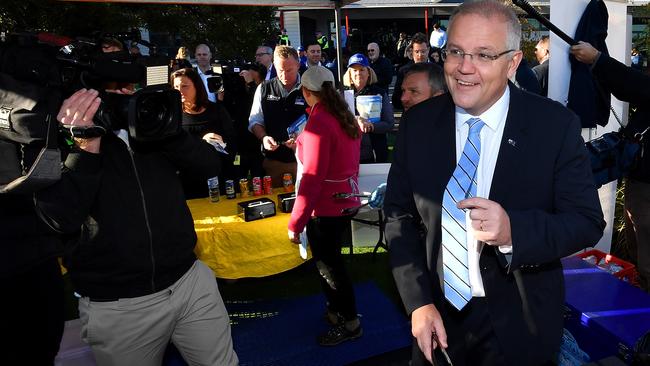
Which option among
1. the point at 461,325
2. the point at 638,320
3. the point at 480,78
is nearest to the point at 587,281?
the point at 638,320

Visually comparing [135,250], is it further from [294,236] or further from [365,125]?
[365,125]

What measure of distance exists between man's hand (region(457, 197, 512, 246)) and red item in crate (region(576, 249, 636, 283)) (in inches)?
90.7

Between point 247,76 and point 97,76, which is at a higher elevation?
point 247,76

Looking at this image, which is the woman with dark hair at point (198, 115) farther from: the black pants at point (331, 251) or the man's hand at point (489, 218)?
the man's hand at point (489, 218)

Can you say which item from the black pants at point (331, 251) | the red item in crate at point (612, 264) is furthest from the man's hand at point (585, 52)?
the black pants at point (331, 251)

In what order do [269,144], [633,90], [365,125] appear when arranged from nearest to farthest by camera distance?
1. [633,90]
2. [269,144]
3. [365,125]

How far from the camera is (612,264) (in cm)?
334

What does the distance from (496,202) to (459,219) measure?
0.13m

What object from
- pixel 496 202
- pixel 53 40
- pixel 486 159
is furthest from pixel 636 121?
pixel 53 40

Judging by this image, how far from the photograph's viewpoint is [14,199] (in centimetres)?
179

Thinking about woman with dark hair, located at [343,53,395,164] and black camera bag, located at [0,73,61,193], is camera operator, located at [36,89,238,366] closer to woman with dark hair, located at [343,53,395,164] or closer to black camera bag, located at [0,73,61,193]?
black camera bag, located at [0,73,61,193]

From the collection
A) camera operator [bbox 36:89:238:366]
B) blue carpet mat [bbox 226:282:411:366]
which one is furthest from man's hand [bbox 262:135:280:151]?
camera operator [bbox 36:89:238:366]

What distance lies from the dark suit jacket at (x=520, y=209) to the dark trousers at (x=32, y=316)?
1434 mm

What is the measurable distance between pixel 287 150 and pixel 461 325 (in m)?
3.16
